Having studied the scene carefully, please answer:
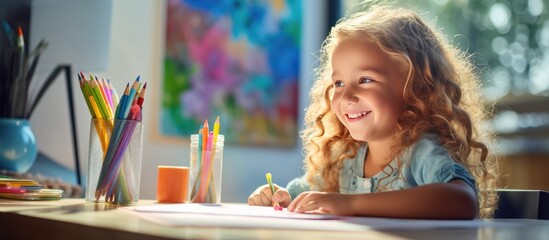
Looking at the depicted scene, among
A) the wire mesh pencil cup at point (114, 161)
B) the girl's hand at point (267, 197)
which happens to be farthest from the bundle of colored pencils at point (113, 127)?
the girl's hand at point (267, 197)

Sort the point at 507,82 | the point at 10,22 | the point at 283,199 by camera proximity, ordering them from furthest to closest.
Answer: the point at 507,82 < the point at 10,22 < the point at 283,199

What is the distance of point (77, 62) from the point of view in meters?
2.66

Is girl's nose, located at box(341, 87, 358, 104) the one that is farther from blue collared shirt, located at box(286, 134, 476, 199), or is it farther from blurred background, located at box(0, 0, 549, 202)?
blurred background, located at box(0, 0, 549, 202)

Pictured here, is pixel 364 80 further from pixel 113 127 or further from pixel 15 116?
pixel 15 116

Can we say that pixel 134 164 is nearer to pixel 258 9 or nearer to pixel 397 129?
pixel 397 129

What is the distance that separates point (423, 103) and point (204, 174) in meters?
0.42

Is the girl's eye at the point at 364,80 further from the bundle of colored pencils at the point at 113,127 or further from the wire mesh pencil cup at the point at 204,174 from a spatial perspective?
the bundle of colored pencils at the point at 113,127

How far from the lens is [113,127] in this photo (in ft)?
3.63

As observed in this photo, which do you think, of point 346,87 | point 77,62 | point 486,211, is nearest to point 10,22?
point 77,62

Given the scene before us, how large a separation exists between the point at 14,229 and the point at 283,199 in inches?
21.5

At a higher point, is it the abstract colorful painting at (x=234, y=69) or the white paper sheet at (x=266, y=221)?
the abstract colorful painting at (x=234, y=69)

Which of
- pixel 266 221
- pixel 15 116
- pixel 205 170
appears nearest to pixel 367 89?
pixel 205 170

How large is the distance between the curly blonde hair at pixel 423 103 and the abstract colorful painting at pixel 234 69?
1890 mm

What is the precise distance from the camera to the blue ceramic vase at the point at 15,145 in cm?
211
